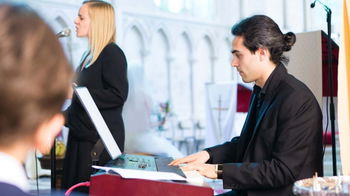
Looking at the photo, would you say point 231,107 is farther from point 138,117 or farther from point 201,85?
point 201,85

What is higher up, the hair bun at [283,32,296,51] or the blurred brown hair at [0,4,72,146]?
the hair bun at [283,32,296,51]

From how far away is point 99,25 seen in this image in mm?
2910

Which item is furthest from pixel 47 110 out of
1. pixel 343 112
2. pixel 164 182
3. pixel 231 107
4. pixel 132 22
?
pixel 132 22

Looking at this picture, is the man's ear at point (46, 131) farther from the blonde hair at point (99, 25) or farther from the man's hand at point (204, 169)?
the blonde hair at point (99, 25)

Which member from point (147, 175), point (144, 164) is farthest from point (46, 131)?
point (144, 164)

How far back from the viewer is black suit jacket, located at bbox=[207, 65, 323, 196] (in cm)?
202

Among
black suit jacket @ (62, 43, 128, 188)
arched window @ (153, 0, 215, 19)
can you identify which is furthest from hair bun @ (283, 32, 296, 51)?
arched window @ (153, 0, 215, 19)

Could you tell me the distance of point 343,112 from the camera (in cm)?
217

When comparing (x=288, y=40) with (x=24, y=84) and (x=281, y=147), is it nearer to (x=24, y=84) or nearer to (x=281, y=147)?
(x=281, y=147)

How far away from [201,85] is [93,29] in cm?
1227

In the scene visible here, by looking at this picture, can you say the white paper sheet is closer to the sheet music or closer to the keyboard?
the keyboard

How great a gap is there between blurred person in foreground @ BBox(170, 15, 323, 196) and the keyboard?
0.22ft

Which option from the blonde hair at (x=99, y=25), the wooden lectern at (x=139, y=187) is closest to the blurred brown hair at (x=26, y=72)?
the wooden lectern at (x=139, y=187)

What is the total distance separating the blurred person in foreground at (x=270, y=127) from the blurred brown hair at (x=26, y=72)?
1351mm
